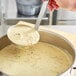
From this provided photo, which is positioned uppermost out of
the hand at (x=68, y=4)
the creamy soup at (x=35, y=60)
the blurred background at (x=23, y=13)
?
the hand at (x=68, y=4)

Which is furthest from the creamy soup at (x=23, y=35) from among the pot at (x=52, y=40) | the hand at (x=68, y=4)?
the hand at (x=68, y=4)

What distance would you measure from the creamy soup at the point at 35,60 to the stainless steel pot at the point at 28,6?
323mm

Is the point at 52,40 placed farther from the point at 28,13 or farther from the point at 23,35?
the point at 28,13

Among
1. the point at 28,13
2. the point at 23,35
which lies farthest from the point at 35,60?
the point at 28,13

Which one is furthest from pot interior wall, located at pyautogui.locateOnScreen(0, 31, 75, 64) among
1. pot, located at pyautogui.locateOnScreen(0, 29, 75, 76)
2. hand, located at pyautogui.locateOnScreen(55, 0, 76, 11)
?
hand, located at pyautogui.locateOnScreen(55, 0, 76, 11)

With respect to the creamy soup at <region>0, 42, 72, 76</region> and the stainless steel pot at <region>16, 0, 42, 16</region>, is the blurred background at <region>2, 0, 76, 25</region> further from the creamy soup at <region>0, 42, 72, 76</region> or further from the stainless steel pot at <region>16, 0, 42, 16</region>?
the creamy soup at <region>0, 42, 72, 76</region>

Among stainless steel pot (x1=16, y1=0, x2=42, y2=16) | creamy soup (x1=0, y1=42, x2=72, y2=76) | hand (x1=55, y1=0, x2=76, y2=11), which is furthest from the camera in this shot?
stainless steel pot (x1=16, y1=0, x2=42, y2=16)

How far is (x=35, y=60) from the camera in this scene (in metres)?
0.91

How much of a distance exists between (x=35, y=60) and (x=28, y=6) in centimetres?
45

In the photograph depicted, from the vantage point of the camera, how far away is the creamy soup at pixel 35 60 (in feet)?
2.79

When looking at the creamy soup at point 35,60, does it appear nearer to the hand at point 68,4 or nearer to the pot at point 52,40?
the pot at point 52,40

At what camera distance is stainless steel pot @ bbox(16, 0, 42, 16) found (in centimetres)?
127

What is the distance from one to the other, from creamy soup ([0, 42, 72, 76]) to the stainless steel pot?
1.06 ft

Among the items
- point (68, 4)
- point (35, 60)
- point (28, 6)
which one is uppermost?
point (68, 4)
